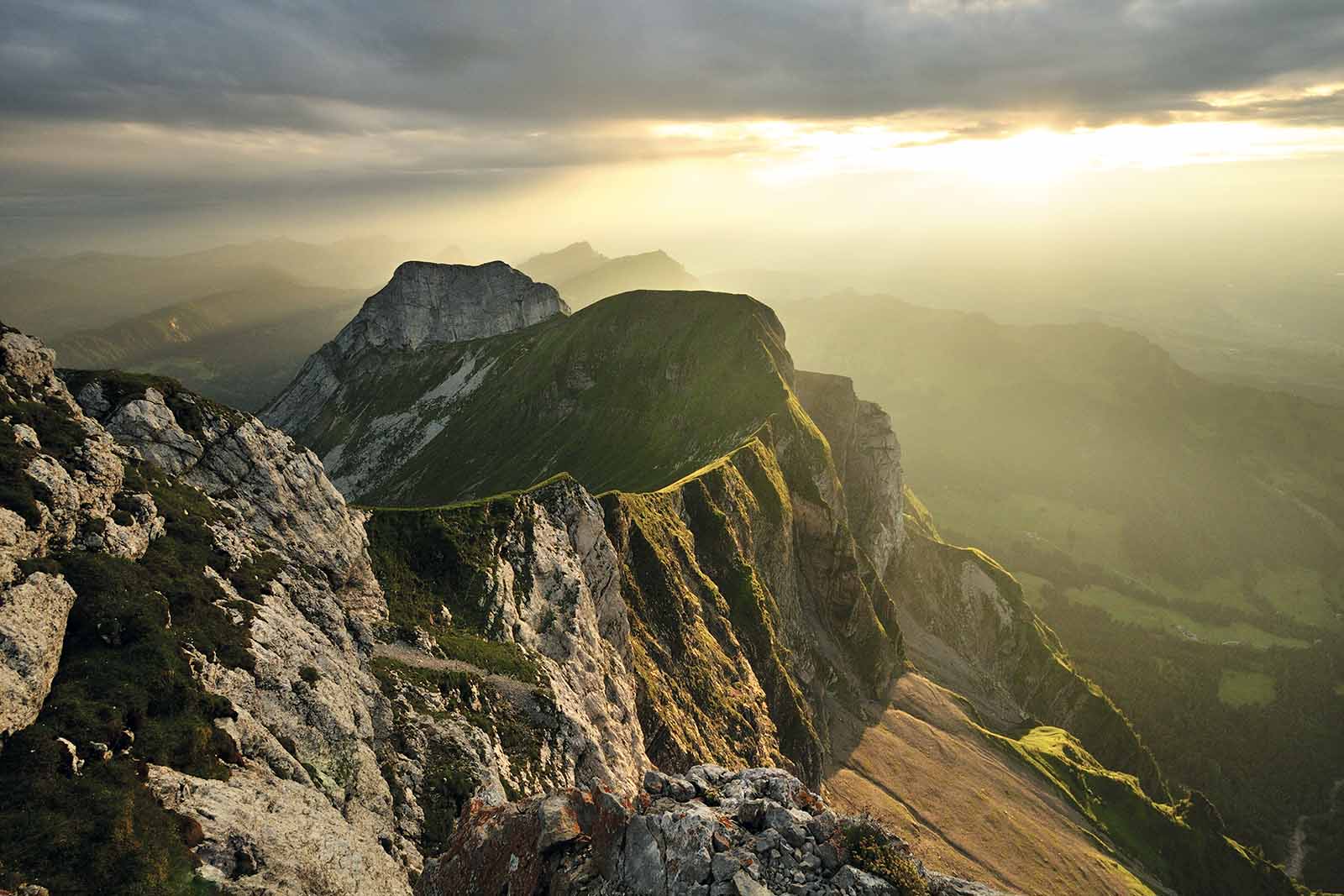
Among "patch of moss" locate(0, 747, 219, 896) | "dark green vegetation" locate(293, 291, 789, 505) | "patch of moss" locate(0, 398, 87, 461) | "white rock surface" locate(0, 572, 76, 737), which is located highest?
"patch of moss" locate(0, 398, 87, 461)

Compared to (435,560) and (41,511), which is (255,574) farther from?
(435,560)

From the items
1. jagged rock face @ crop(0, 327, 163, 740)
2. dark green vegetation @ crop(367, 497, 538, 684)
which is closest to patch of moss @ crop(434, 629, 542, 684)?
dark green vegetation @ crop(367, 497, 538, 684)

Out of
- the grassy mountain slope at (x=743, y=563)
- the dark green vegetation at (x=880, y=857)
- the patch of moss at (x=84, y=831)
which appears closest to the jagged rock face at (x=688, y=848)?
the dark green vegetation at (x=880, y=857)

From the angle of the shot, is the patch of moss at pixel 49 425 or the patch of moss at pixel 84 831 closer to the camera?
the patch of moss at pixel 84 831

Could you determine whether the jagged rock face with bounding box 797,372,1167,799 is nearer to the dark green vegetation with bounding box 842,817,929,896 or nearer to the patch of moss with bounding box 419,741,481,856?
the patch of moss with bounding box 419,741,481,856

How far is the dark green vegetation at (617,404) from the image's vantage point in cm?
13562

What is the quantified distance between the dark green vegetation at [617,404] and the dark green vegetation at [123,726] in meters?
85.1

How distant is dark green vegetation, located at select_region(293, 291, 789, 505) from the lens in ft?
445

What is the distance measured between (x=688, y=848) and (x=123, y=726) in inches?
857

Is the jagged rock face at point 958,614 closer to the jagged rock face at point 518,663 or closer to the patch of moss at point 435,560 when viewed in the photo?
the jagged rock face at point 518,663

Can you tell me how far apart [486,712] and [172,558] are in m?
20.5

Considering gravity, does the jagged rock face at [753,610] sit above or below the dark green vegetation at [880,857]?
below

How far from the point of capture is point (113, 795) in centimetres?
2189

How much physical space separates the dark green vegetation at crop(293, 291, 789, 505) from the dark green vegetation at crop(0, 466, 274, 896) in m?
85.1
